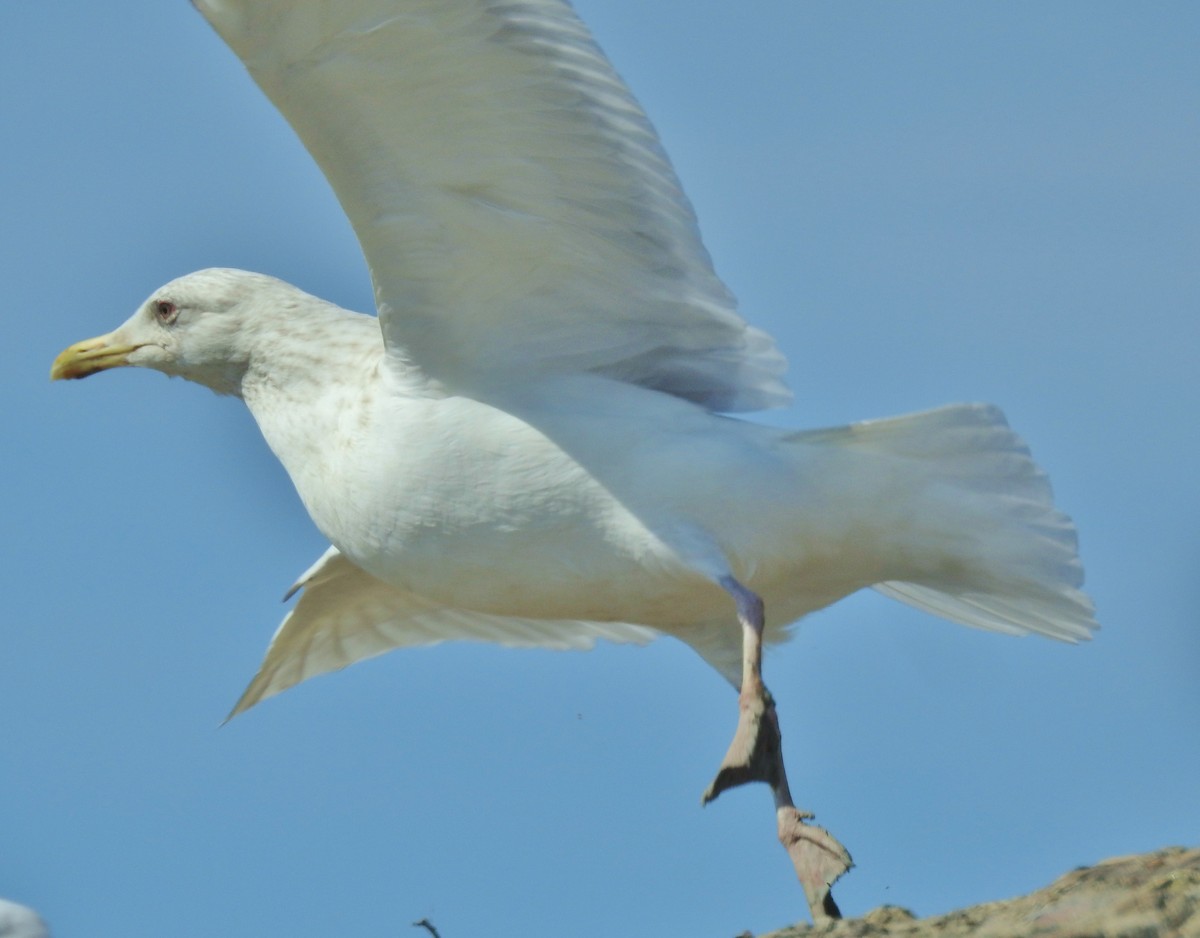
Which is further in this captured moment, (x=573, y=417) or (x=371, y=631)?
(x=371, y=631)

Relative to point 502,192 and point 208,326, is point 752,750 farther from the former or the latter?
point 208,326

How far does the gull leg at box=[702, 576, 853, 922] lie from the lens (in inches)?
252

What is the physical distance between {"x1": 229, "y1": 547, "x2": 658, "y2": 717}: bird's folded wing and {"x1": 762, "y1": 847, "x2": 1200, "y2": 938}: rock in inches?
136

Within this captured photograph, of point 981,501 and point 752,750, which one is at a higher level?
point 981,501

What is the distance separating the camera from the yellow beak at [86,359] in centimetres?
823

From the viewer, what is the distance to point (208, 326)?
25.8 feet

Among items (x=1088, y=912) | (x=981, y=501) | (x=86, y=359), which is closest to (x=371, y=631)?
(x=86, y=359)

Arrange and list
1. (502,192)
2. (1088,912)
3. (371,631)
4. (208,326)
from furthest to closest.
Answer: (371,631)
(208,326)
(502,192)
(1088,912)

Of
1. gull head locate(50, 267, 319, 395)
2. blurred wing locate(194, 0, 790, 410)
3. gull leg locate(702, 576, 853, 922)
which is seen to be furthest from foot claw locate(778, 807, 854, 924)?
gull head locate(50, 267, 319, 395)

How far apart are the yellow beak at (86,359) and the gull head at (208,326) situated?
13 millimetres

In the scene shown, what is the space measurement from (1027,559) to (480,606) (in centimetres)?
184

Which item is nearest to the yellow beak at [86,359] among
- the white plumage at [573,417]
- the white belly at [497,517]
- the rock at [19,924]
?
the white plumage at [573,417]

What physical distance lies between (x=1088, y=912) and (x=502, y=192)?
2972mm

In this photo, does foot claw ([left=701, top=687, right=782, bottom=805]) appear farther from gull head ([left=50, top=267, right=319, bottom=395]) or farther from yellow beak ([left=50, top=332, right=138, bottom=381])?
yellow beak ([left=50, top=332, right=138, bottom=381])
